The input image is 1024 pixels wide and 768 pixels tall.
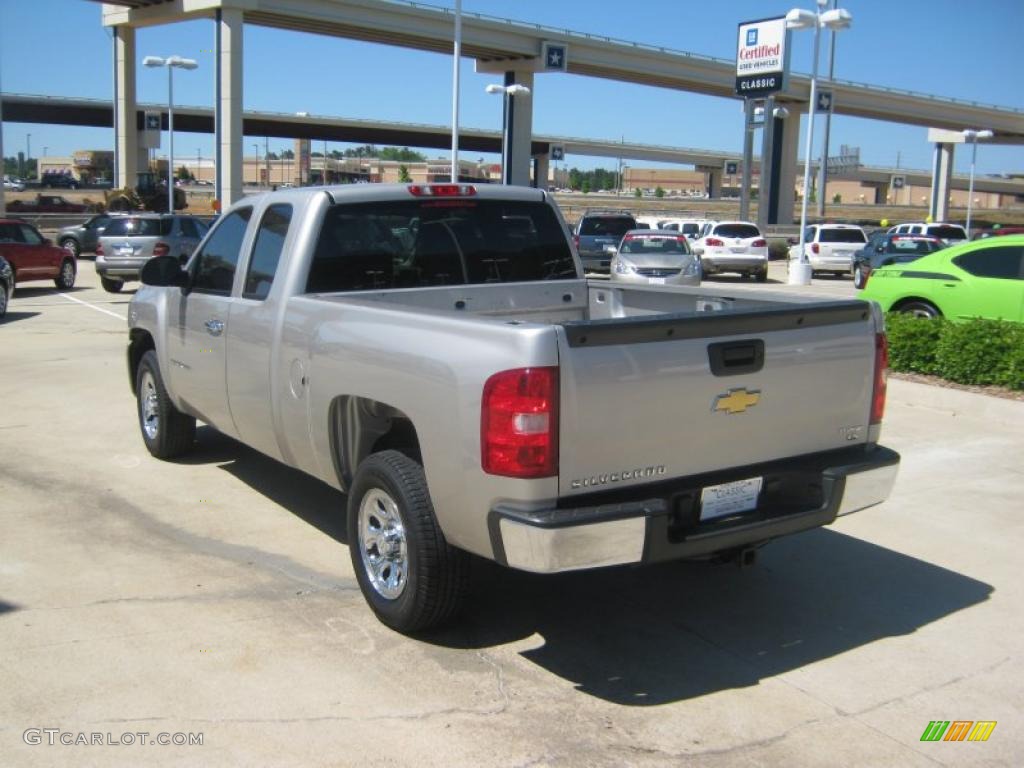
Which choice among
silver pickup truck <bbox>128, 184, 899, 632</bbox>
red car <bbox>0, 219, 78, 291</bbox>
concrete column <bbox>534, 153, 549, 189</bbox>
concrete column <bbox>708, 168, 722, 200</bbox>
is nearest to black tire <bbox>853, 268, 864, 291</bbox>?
red car <bbox>0, 219, 78, 291</bbox>

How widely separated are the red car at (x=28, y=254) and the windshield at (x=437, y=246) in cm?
1878

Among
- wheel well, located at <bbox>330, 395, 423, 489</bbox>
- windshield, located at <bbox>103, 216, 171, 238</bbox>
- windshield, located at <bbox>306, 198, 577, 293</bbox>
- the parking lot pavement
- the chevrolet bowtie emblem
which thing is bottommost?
the parking lot pavement

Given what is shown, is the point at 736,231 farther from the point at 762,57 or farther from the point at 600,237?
the point at 762,57

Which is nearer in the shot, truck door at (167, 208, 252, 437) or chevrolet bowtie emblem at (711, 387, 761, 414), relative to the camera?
chevrolet bowtie emblem at (711, 387, 761, 414)

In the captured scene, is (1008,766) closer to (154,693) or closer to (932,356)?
(154,693)

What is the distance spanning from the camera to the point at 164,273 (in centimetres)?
684

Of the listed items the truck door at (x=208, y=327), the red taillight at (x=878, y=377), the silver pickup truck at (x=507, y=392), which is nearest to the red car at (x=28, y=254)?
the truck door at (x=208, y=327)

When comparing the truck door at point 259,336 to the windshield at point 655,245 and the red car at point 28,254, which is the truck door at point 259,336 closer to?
the red car at point 28,254

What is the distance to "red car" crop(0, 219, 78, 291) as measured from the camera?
22.4 metres

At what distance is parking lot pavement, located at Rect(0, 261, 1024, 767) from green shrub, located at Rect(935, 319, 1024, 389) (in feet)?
10.2

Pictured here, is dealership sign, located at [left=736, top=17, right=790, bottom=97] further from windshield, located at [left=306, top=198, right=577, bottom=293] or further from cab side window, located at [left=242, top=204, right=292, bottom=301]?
cab side window, located at [left=242, top=204, right=292, bottom=301]

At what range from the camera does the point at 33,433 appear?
9.04 meters

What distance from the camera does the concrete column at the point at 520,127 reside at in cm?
5350

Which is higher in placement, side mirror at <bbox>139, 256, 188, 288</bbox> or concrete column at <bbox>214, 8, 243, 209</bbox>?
concrete column at <bbox>214, 8, 243, 209</bbox>
